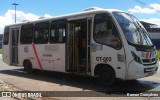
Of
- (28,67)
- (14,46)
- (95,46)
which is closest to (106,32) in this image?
(95,46)

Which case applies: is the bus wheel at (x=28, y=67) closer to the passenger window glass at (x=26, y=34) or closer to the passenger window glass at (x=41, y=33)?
the passenger window glass at (x=26, y=34)

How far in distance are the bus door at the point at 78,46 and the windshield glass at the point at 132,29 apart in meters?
1.50

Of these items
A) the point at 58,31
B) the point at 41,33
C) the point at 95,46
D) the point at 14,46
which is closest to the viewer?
the point at 95,46

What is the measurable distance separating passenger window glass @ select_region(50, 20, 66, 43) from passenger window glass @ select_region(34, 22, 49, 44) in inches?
20.2

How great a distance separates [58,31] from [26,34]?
10.4 ft

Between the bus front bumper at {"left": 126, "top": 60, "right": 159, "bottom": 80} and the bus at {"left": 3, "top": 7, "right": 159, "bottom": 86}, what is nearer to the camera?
the bus front bumper at {"left": 126, "top": 60, "right": 159, "bottom": 80}

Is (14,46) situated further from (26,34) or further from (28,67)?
(28,67)

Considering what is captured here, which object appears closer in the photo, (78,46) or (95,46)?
(95,46)

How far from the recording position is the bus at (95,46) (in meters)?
11.0

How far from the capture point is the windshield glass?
11.2 metres

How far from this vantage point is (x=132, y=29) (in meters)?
11.5

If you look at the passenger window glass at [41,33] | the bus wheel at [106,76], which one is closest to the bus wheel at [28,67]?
the passenger window glass at [41,33]

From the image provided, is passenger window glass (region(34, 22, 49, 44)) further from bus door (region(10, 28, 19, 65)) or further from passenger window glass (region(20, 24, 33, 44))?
bus door (region(10, 28, 19, 65))

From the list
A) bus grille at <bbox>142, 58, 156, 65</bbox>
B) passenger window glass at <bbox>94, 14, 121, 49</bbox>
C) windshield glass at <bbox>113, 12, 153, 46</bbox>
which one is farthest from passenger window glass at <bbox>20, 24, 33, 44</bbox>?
bus grille at <bbox>142, 58, 156, 65</bbox>
